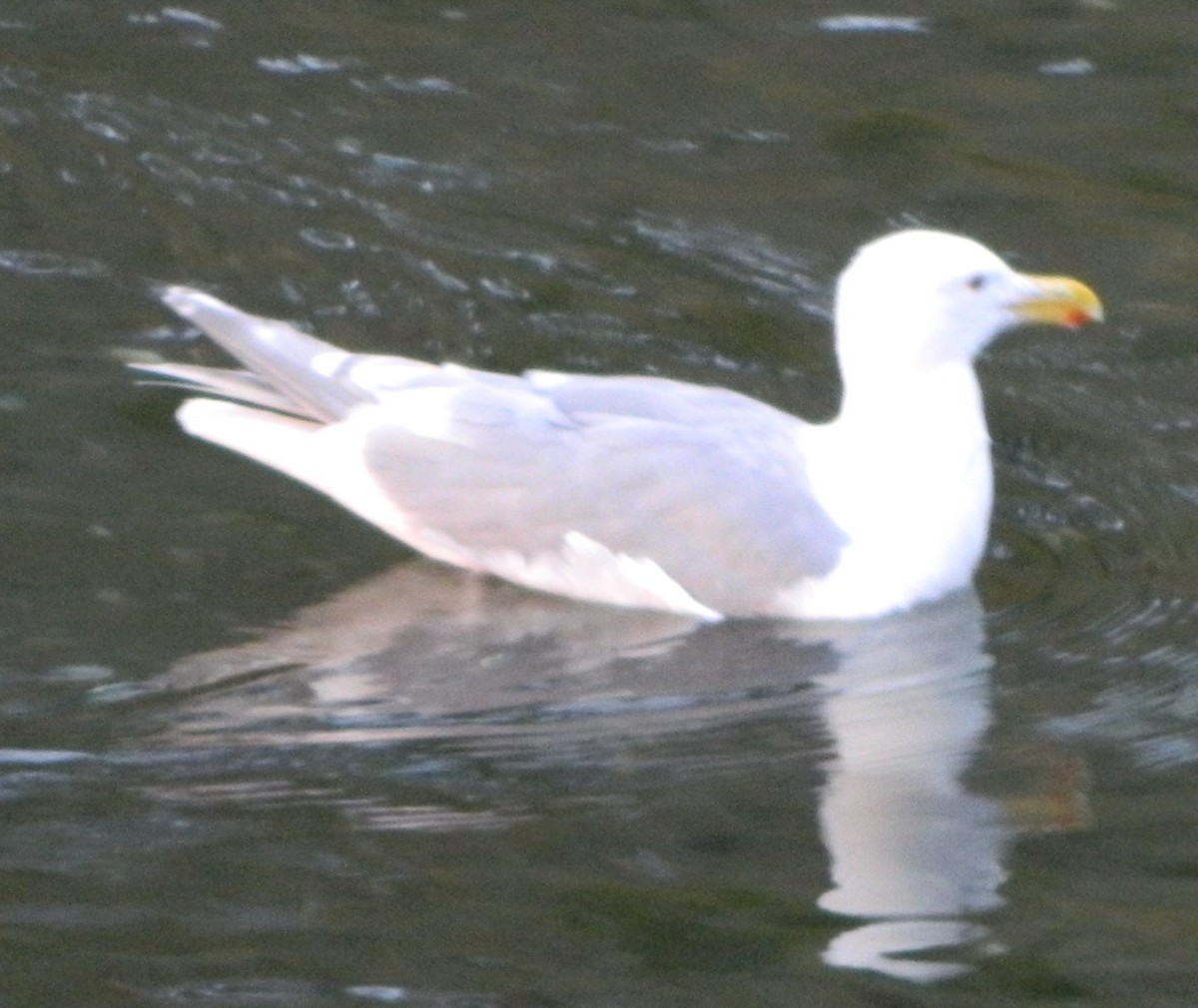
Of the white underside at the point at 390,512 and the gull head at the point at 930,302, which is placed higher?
the gull head at the point at 930,302

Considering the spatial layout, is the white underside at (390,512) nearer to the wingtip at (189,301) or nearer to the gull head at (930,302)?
the wingtip at (189,301)

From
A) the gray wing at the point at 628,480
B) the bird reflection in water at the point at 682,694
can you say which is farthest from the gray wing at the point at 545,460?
the bird reflection in water at the point at 682,694

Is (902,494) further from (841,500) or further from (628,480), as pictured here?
(628,480)

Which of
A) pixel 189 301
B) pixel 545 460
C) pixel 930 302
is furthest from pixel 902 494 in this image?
pixel 189 301

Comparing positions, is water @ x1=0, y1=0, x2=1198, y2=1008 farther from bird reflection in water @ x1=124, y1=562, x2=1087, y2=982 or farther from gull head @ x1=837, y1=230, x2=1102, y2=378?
gull head @ x1=837, y1=230, x2=1102, y2=378

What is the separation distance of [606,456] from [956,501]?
2.84 feet

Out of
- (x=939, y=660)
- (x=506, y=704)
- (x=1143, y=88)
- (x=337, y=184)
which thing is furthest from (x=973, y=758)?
(x=1143, y=88)

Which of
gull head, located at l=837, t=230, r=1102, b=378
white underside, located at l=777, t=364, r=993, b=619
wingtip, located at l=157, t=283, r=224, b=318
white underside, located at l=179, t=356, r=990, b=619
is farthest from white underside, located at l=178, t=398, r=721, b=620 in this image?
gull head, located at l=837, t=230, r=1102, b=378

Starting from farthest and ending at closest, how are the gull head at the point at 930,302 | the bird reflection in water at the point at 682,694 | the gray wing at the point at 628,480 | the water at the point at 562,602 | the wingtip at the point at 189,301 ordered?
1. the wingtip at the point at 189,301
2. the gull head at the point at 930,302
3. the gray wing at the point at 628,480
4. the bird reflection in water at the point at 682,694
5. the water at the point at 562,602

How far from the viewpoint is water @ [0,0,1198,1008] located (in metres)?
4.51

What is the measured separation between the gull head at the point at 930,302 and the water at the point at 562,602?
0.61 m

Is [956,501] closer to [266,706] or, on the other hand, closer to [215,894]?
[266,706]

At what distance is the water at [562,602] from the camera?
451 cm

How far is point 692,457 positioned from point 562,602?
52 centimetres
